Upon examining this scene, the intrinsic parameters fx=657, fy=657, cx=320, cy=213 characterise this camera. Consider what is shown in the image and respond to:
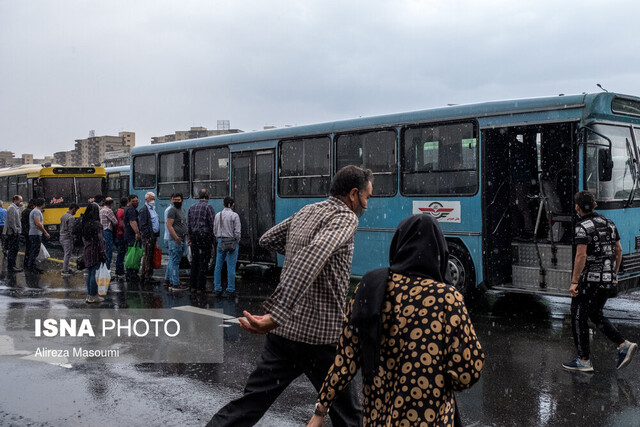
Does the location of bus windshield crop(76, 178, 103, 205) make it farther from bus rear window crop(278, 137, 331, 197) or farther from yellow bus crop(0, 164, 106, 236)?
bus rear window crop(278, 137, 331, 197)

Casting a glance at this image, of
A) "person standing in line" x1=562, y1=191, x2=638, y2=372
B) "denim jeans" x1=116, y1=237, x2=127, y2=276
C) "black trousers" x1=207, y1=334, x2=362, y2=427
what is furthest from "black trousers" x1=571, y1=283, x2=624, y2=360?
"denim jeans" x1=116, y1=237, x2=127, y2=276

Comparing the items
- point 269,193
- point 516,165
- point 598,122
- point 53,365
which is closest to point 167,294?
point 269,193

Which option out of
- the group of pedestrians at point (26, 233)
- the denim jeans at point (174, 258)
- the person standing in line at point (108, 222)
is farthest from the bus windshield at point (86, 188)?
the denim jeans at point (174, 258)

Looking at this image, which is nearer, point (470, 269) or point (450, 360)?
point (450, 360)

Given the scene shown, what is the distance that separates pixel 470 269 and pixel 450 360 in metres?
7.57

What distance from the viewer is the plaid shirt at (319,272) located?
3475 millimetres

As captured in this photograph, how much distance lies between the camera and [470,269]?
10016mm

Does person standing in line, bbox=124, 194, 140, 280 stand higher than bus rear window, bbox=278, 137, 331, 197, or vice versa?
bus rear window, bbox=278, 137, 331, 197

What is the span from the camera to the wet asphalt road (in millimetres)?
5293

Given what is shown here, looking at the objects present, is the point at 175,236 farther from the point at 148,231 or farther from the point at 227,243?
the point at 148,231

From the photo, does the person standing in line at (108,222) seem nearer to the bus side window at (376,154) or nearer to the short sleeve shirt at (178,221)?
the short sleeve shirt at (178,221)

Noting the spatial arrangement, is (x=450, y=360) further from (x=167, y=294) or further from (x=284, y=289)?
(x=167, y=294)

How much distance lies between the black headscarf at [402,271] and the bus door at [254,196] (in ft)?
35.3

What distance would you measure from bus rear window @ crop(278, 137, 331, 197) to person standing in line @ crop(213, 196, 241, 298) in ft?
5.71
